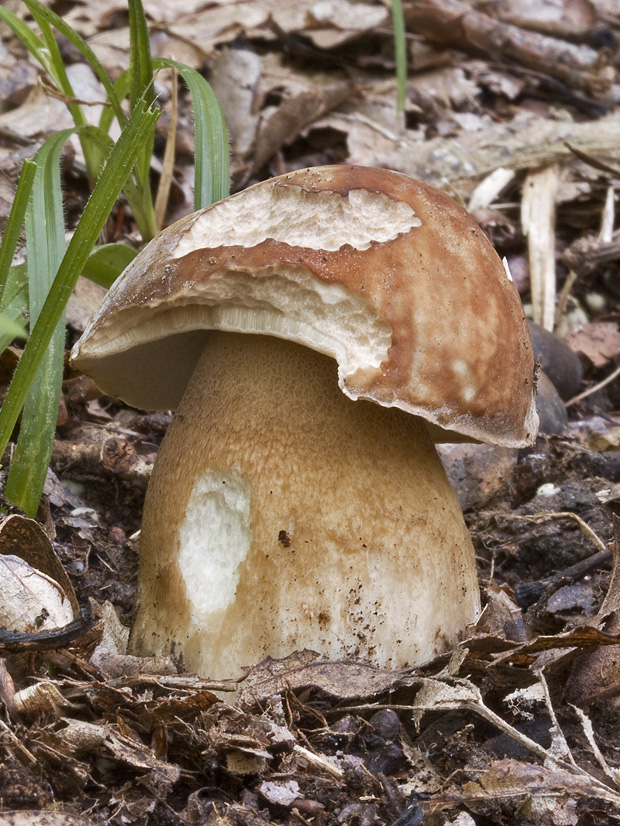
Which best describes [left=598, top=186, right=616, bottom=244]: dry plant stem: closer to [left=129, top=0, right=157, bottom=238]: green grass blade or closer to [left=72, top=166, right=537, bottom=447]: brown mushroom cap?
[left=129, top=0, right=157, bottom=238]: green grass blade

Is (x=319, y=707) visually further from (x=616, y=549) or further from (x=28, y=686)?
(x=616, y=549)

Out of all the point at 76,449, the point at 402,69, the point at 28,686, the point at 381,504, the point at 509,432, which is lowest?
the point at 76,449

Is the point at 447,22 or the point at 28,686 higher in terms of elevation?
the point at 447,22

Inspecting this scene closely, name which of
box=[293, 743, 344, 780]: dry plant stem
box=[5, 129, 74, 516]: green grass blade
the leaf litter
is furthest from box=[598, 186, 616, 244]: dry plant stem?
box=[293, 743, 344, 780]: dry plant stem

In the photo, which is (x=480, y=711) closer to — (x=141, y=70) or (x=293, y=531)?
(x=293, y=531)

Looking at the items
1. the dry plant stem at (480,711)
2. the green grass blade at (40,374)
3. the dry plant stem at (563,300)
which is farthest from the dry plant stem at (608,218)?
the dry plant stem at (480,711)

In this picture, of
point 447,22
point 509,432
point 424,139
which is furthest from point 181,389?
point 447,22

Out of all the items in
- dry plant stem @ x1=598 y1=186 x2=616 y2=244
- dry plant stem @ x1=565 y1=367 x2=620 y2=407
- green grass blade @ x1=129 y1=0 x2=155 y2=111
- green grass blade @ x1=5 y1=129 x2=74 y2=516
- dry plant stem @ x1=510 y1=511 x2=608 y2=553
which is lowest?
dry plant stem @ x1=565 y1=367 x2=620 y2=407

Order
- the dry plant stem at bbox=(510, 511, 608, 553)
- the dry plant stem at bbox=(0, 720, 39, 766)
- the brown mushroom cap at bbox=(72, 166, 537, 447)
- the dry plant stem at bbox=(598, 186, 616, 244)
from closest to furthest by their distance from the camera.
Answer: the dry plant stem at bbox=(0, 720, 39, 766)
the brown mushroom cap at bbox=(72, 166, 537, 447)
the dry plant stem at bbox=(510, 511, 608, 553)
the dry plant stem at bbox=(598, 186, 616, 244)
